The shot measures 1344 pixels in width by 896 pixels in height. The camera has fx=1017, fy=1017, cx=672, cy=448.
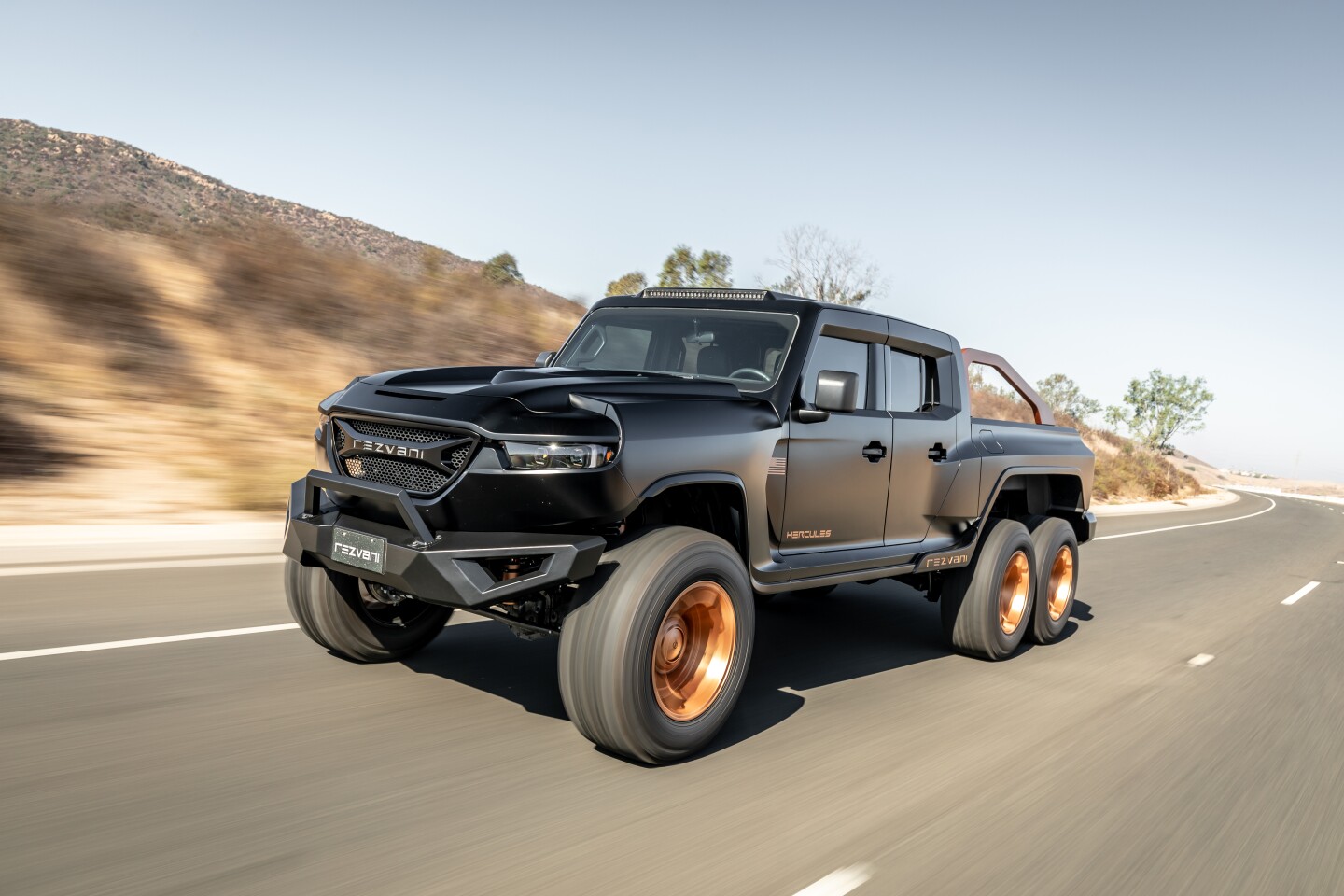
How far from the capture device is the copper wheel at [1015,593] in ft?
21.9

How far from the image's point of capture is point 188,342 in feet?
41.8

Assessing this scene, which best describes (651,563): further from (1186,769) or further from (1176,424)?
(1176,424)

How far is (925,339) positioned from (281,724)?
13.1 feet

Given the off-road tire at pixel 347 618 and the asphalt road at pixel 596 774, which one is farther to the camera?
the off-road tire at pixel 347 618

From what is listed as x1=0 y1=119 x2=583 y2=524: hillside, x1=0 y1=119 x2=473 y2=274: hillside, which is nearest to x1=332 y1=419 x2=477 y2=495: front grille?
x1=0 y1=119 x2=583 y2=524: hillside

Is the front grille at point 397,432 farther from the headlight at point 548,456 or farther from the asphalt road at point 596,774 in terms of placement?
the asphalt road at point 596,774

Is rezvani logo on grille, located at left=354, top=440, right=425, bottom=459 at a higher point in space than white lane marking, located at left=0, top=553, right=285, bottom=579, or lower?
higher

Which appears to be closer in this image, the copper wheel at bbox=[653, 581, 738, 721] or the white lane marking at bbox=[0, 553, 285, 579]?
the copper wheel at bbox=[653, 581, 738, 721]

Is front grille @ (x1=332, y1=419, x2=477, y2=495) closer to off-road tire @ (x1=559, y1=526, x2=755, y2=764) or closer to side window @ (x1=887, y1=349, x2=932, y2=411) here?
off-road tire @ (x1=559, y1=526, x2=755, y2=764)

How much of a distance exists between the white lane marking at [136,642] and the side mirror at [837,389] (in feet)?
10.9

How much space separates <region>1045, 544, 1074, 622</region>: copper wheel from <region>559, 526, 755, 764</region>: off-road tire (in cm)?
410

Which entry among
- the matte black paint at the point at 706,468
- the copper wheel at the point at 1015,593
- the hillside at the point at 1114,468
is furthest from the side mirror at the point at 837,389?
the hillside at the point at 1114,468

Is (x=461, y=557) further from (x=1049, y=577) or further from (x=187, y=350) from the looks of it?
(x=187, y=350)

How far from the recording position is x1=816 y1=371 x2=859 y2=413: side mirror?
4527 millimetres
